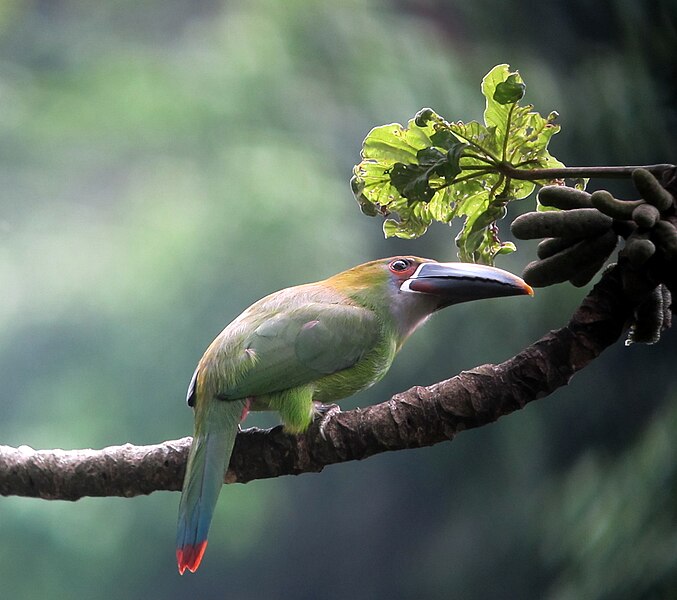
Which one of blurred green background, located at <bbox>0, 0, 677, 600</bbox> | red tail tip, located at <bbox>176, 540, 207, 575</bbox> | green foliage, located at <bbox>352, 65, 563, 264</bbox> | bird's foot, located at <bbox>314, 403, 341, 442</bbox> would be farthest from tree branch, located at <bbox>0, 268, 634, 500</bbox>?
blurred green background, located at <bbox>0, 0, 677, 600</bbox>

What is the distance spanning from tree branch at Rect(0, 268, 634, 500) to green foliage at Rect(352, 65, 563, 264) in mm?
371

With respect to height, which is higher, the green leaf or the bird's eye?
the green leaf

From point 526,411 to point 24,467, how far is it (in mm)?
1477

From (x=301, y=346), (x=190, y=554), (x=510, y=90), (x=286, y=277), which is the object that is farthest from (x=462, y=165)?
(x=286, y=277)

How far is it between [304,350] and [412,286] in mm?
266

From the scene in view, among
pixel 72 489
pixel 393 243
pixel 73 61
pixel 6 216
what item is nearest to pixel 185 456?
pixel 72 489

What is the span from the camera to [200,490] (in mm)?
1413

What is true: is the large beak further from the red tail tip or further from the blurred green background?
the blurred green background

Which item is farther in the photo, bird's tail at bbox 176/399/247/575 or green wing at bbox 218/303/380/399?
green wing at bbox 218/303/380/399

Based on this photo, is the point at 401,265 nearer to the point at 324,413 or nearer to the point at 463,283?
the point at 463,283

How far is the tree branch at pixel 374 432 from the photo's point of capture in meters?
1.31

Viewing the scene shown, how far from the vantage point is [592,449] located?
2.29 metres

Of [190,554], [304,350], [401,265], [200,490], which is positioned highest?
[401,265]

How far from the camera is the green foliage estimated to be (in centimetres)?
153
